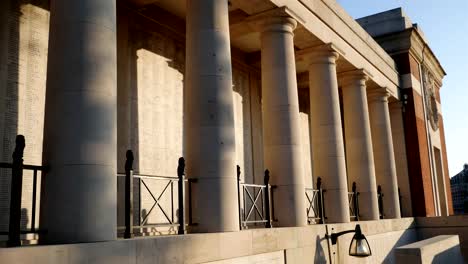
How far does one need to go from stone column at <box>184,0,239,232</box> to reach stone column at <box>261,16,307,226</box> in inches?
137

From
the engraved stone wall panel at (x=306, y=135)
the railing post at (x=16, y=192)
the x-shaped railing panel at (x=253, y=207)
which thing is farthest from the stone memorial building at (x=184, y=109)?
the x-shaped railing panel at (x=253, y=207)

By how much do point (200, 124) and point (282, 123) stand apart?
13.8ft

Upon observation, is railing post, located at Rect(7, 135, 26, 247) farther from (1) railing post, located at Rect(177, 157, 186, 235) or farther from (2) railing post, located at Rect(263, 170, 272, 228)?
(2) railing post, located at Rect(263, 170, 272, 228)

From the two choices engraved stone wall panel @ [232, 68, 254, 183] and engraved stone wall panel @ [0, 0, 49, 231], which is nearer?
engraved stone wall panel @ [0, 0, 49, 231]

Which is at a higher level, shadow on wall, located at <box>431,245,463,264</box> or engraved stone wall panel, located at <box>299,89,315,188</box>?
engraved stone wall panel, located at <box>299,89,315,188</box>

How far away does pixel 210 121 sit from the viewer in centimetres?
1166

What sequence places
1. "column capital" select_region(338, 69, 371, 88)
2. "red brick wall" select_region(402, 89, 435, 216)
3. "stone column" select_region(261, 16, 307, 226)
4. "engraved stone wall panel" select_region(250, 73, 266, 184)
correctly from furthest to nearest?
"red brick wall" select_region(402, 89, 435, 216)
"engraved stone wall panel" select_region(250, 73, 266, 184)
"column capital" select_region(338, 69, 371, 88)
"stone column" select_region(261, 16, 307, 226)

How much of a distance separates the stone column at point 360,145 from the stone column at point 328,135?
11.5 feet

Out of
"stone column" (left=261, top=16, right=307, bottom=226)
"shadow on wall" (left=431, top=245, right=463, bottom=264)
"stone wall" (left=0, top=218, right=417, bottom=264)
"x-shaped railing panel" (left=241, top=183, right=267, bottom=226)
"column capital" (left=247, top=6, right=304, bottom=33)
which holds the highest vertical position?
"column capital" (left=247, top=6, right=304, bottom=33)

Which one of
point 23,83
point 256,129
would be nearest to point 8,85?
point 23,83

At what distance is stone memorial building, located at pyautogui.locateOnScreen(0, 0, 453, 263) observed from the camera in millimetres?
8117

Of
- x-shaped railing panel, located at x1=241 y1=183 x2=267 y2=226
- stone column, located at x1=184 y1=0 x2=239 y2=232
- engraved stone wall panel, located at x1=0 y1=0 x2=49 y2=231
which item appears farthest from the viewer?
x-shaped railing panel, located at x1=241 y1=183 x2=267 y2=226

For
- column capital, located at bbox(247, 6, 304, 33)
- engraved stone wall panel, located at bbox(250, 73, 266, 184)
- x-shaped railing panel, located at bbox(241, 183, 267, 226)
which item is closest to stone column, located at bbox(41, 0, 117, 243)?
x-shaped railing panel, located at bbox(241, 183, 267, 226)

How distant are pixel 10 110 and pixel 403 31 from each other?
82.3 ft
